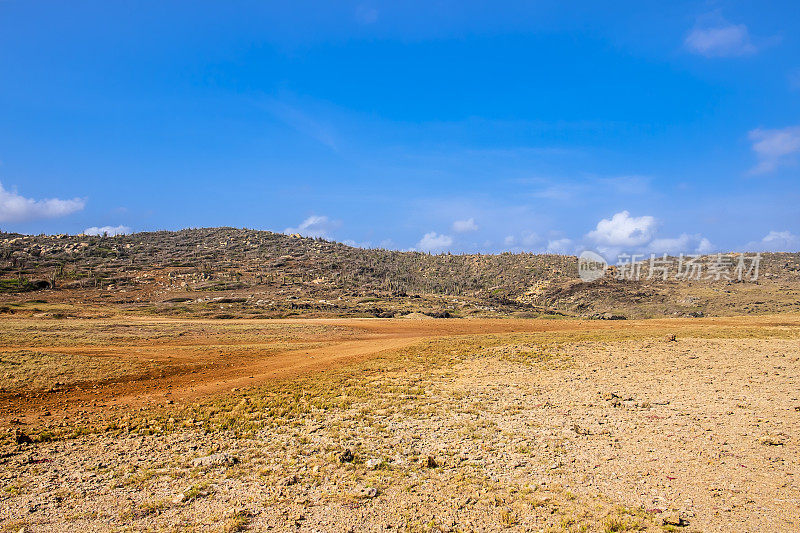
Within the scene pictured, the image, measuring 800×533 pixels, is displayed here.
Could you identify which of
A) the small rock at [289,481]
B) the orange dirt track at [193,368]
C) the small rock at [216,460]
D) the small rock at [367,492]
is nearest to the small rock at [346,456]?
the small rock at [289,481]

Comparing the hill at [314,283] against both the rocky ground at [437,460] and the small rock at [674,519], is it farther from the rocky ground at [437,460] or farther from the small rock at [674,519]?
the small rock at [674,519]

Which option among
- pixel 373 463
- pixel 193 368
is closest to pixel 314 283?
pixel 193 368

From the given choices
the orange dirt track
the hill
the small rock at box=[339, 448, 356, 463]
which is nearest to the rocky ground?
the small rock at box=[339, 448, 356, 463]

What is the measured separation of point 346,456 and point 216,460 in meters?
2.82

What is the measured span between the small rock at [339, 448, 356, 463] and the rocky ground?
0.02 metres

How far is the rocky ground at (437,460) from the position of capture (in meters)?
7.54

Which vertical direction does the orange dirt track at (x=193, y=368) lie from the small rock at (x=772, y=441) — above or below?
below

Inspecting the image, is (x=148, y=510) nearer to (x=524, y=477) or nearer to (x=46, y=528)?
(x=46, y=528)

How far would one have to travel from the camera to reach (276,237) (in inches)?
4087

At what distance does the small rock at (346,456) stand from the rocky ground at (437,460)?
22mm

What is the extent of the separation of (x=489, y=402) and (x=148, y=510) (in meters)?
9.82

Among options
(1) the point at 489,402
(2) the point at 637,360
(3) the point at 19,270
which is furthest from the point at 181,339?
(3) the point at 19,270

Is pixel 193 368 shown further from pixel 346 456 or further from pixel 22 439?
pixel 346 456

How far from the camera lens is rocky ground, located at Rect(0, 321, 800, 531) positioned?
754cm
